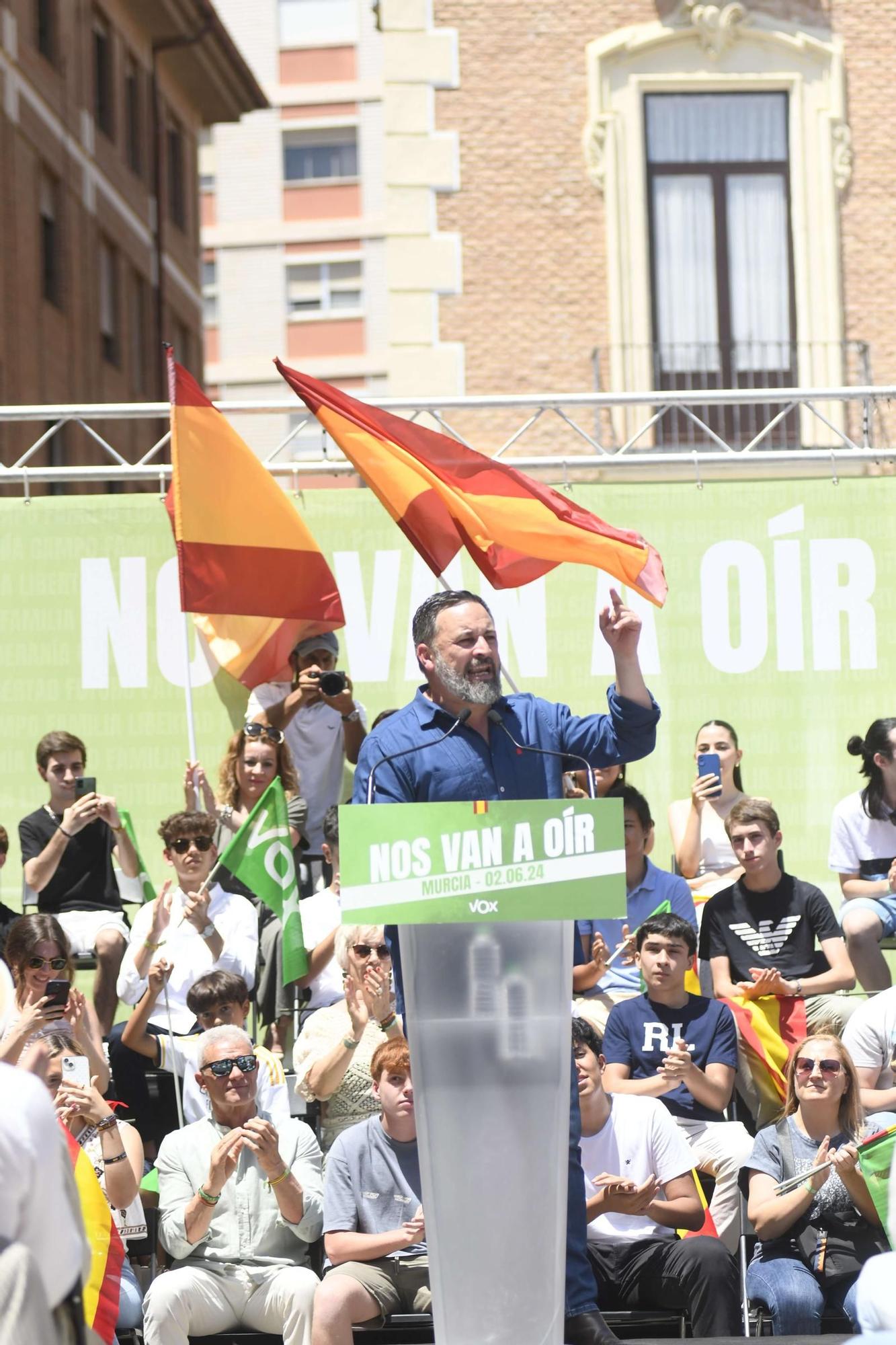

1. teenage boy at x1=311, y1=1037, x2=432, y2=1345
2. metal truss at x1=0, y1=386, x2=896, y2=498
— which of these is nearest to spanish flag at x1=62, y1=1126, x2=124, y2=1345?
teenage boy at x1=311, y1=1037, x2=432, y2=1345

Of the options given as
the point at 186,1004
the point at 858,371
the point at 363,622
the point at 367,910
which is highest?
the point at 858,371

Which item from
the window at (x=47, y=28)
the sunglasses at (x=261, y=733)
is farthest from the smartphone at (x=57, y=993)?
the window at (x=47, y=28)

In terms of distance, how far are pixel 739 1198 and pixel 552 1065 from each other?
3258mm

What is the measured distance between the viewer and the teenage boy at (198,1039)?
7.34m

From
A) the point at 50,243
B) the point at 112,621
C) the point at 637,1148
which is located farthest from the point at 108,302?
the point at 637,1148

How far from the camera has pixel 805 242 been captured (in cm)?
1794

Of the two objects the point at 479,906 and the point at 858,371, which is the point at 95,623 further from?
the point at 858,371

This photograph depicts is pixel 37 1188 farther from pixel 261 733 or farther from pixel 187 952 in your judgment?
pixel 261 733

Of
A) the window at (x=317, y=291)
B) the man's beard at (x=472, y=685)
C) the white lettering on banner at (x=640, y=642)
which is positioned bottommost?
the man's beard at (x=472, y=685)

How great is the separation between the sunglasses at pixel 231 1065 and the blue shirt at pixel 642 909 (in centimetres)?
219

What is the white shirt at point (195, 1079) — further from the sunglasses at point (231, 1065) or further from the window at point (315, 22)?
the window at point (315, 22)

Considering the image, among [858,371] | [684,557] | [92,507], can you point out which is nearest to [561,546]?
[684,557]

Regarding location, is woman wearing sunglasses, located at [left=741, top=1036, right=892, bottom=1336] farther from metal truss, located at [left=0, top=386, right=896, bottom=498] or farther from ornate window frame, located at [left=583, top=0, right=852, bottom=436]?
ornate window frame, located at [left=583, top=0, right=852, bottom=436]

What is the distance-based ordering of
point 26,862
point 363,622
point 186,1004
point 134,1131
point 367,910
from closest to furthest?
point 367,910 → point 134,1131 → point 186,1004 → point 26,862 → point 363,622
